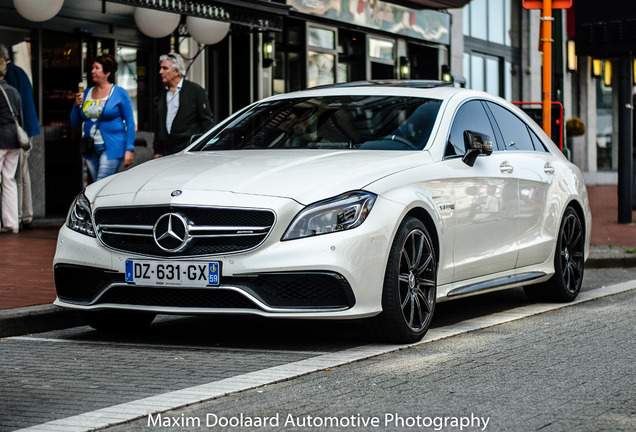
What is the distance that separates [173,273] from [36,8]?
7511mm

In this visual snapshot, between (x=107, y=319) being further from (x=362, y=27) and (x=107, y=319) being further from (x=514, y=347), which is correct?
→ (x=362, y=27)

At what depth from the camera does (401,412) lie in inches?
182

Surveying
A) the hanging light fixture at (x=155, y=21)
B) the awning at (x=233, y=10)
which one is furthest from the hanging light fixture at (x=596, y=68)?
the hanging light fixture at (x=155, y=21)

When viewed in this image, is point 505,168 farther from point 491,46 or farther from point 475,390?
point 491,46

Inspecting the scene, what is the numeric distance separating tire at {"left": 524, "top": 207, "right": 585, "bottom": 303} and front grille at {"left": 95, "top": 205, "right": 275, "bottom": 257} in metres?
3.41

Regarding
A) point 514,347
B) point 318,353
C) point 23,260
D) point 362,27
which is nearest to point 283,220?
point 318,353

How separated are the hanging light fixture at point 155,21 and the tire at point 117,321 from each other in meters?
8.72

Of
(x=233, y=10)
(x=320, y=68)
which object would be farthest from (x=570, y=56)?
(x=233, y=10)

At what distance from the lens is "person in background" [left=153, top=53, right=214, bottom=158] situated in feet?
35.1

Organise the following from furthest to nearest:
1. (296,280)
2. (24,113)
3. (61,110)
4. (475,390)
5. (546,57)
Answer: (61,110), (24,113), (546,57), (296,280), (475,390)

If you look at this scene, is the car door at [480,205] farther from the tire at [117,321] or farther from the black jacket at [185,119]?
the black jacket at [185,119]

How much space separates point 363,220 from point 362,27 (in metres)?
15.7

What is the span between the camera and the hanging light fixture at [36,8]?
1271 cm

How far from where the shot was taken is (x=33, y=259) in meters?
10.4
